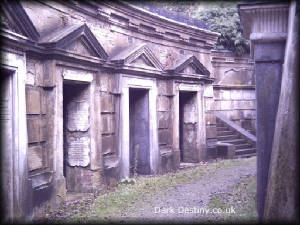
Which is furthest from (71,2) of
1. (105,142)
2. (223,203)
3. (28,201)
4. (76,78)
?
(223,203)

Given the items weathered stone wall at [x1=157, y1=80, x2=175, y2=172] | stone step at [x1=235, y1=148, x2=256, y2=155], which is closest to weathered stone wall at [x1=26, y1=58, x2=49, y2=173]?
weathered stone wall at [x1=157, y1=80, x2=175, y2=172]

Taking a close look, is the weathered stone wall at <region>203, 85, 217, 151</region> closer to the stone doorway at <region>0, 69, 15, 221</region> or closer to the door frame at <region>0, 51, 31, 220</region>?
the door frame at <region>0, 51, 31, 220</region>

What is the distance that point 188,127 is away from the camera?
1198 cm

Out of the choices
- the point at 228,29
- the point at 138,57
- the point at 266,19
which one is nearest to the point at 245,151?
the point at 228,29

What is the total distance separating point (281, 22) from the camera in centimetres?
564

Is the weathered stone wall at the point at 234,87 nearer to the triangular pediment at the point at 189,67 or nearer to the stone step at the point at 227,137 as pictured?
the stone step at the point at 227,137

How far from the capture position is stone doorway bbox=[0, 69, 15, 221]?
527cm

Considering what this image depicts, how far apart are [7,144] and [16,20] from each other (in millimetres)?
1823

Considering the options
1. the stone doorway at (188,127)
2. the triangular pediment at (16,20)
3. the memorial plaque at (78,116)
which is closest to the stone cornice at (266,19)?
the triangular pediment at (16,20)

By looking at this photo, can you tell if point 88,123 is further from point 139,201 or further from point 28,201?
point 28,201

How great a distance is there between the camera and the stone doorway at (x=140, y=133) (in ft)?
32.1

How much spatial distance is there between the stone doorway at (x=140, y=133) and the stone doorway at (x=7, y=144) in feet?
15.3

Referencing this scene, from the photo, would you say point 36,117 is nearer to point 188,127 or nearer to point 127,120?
point 127,120

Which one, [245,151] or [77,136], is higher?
[77,136]
